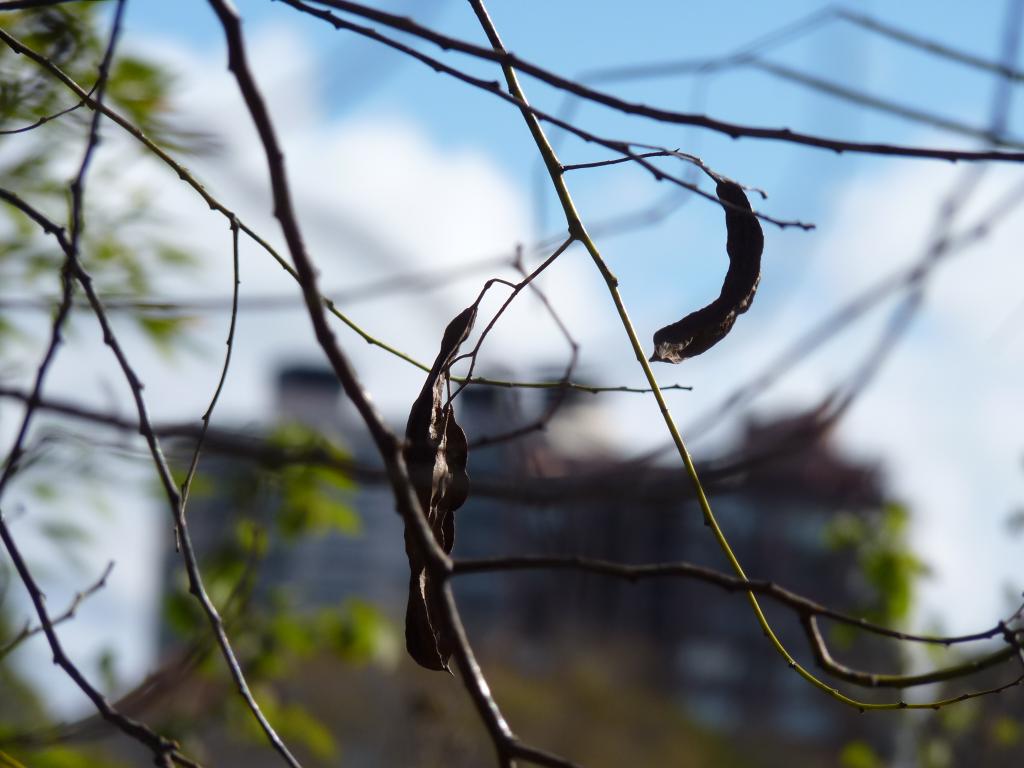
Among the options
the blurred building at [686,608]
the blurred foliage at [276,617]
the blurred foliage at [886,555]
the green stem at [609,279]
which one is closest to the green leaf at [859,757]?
the blurred foliage at [886,555]

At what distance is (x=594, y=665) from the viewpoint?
8.64m

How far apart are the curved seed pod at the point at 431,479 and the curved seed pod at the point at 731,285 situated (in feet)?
0.33

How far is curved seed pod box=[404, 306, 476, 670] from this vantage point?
0.54m

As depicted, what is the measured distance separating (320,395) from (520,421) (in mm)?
10345

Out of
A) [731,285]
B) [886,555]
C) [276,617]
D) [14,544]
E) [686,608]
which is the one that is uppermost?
[686,608]

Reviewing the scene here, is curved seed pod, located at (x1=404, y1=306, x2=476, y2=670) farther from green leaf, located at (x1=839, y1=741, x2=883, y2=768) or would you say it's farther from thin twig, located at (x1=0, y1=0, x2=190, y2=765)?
green leaf, located at (x1=839, y1=741, x2=883, y2=768)

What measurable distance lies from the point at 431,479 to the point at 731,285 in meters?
0.17

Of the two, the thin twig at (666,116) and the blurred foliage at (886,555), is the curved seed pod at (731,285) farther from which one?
the blurred foliage at (886,555)

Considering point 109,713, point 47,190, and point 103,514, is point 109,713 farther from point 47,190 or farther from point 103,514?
point 103,514

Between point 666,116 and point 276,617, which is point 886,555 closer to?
point 276,617

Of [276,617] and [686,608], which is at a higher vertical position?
[686,608]

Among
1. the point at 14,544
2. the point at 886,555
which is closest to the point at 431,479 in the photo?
the point at 14,544

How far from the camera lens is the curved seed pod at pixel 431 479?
0.54 m

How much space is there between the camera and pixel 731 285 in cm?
60
